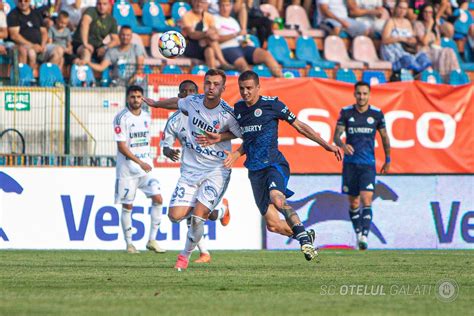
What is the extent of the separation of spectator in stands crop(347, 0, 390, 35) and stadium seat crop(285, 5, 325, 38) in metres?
1.20

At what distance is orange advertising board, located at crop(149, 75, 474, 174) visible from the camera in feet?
63.5

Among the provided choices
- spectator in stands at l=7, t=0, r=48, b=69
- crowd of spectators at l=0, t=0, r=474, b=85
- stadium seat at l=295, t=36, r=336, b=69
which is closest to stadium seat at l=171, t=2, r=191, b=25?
crowd of spectators at l=0, t=0, r=474, b=85

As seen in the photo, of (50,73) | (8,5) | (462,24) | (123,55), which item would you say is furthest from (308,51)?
(8,5)

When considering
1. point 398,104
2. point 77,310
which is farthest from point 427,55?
point 77,310

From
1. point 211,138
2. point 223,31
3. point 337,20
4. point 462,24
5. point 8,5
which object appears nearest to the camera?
point 211,138

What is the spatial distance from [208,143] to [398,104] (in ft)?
28.5

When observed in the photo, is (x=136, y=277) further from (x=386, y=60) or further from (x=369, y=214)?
(x=386, y=60)

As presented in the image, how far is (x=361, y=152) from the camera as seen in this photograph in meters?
17.6

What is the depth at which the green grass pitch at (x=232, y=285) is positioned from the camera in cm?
793

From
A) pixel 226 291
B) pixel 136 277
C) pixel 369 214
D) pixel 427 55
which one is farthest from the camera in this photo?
pixel 427 55

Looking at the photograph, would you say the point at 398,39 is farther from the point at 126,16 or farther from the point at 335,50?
the point at 126,16

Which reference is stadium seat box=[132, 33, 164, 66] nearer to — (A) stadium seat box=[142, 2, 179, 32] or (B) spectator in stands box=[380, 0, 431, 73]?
(A) stadium seat box=[142, 2, 179, 32]

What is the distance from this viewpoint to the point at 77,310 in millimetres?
7668

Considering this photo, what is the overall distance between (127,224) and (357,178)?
393 centimetres
